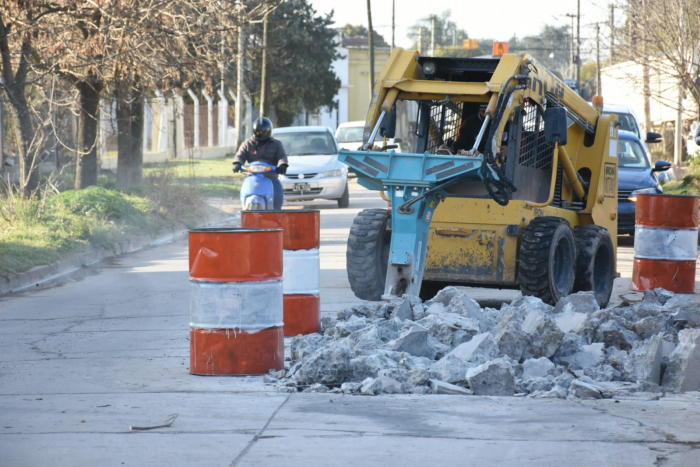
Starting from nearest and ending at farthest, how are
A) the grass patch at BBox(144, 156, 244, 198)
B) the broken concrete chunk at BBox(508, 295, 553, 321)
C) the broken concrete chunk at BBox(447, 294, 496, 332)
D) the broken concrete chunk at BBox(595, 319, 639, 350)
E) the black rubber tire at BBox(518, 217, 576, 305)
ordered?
the broken concrete chunk at BBox(595, 319, 639, 350) < the broken concrete chunk at BBox(447, 294, 496, 332) < the broken concrete chunk at BBox(508, 295, 553, 321) < the black rubber tire at BBox(518, 217, 576, 305) < the grass patch at BBox(144, 156, 244, 198)

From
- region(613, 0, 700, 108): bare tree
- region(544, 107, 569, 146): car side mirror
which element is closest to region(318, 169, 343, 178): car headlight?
region(613, 0, 700, 108): bare tree

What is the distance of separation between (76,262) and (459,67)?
6.98 m

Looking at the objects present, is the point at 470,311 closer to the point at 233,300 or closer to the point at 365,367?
the point at 365,367

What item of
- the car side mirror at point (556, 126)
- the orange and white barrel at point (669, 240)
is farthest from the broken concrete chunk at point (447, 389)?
the orange and white barrel at point (669, 240)

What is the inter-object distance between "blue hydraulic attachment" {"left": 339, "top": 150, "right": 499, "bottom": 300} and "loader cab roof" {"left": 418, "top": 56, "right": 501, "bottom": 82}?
123cm

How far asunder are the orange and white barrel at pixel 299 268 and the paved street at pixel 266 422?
1.00 metres

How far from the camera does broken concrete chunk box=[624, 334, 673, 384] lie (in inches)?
261

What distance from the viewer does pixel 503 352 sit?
7020 mm

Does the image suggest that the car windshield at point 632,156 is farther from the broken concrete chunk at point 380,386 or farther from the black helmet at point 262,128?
the broken concrete chunk at point 380,386

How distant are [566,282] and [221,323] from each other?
451cm

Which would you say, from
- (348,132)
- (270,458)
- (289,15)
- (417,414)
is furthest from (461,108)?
(289,15)

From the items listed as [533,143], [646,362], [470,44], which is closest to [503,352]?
[646,362]

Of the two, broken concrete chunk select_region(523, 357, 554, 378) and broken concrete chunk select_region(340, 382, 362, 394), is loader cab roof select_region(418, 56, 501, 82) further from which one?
broken concrete chunk select_region(340, 382, 362, 394)

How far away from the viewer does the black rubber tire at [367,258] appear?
1022 centimetres
